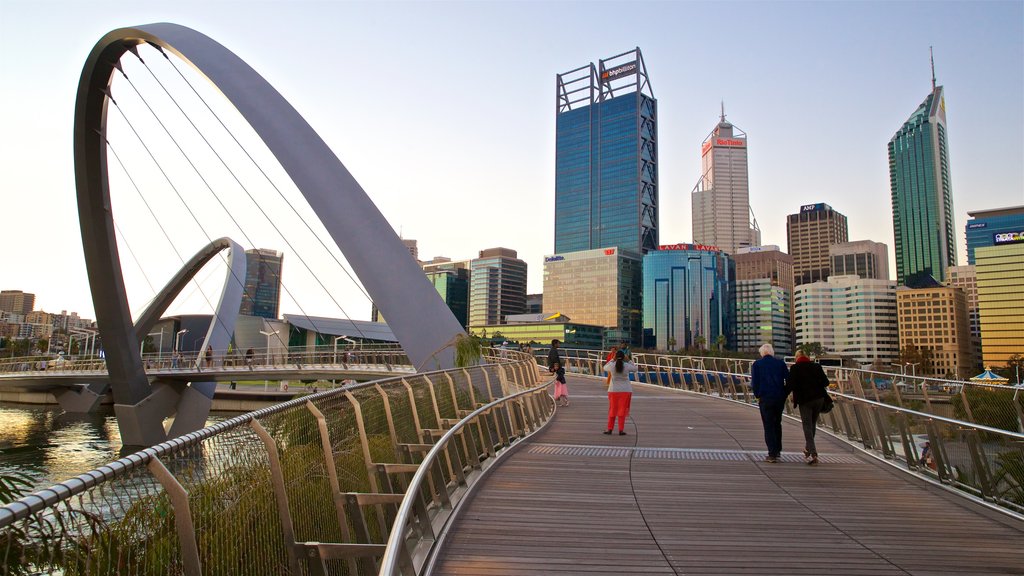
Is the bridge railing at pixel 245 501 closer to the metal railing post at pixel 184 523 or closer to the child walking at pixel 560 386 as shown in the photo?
the metal railing post at pixel 184 523

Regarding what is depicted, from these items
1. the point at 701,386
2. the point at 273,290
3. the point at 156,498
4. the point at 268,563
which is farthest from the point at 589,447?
the point at 273,290

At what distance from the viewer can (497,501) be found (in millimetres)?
6621

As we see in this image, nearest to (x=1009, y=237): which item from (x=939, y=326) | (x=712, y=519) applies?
(x=939, y=326)

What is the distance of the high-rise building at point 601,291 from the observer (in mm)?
165000

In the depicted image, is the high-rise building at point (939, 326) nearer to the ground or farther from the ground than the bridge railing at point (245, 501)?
farther from the ground

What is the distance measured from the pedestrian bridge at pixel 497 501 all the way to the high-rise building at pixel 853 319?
16079 centimetres

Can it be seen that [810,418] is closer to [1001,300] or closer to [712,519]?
[712,519]

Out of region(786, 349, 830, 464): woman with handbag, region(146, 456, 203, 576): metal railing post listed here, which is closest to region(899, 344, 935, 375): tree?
region(786, 349, 830, 464): woman with handbag

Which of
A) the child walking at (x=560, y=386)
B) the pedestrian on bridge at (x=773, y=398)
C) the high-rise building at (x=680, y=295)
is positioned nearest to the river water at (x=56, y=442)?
the child walking at (x=560, y=386)

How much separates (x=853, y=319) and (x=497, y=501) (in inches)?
6984

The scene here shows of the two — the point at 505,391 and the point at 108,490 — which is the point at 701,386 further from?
the point at 108,490

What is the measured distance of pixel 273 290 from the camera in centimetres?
15750

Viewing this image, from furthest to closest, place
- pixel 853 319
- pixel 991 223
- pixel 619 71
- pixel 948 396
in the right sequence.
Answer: pixel 619 71
pixel 991 223
pixel 853 319
pixel 948 396

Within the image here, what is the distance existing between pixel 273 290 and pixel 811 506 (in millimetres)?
161158
